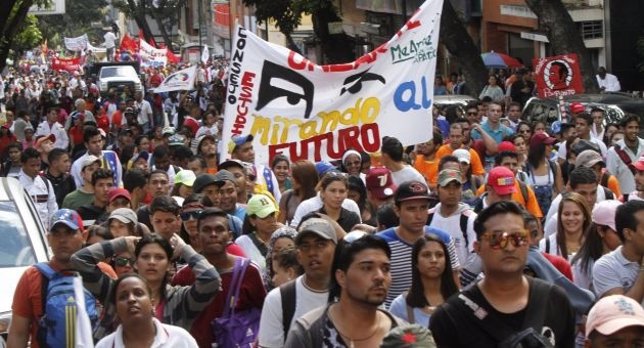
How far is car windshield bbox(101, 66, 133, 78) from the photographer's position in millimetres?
54031

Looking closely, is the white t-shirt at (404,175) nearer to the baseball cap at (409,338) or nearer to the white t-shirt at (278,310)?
the white t-shirt at (278,310)

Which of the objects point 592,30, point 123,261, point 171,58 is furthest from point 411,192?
point 171,58

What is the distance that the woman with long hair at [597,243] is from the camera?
8.00 metres

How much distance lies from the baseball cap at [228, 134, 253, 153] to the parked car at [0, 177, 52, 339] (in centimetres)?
370

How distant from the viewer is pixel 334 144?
1441 centimetres

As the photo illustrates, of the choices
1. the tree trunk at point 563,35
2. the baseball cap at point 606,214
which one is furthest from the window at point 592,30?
the baseball cap at point 606,214

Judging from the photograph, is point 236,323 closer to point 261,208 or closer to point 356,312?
point 261,208

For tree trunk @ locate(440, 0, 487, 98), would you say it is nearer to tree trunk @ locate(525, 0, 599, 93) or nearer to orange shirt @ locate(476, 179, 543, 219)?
tree trunk @ locate(525, 0, 599, 93)

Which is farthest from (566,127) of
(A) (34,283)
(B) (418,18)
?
(A) (34,283)

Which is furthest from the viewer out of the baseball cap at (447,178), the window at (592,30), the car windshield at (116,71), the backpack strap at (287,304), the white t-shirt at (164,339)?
the car windshield at (116,71)

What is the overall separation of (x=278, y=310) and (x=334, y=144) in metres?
7.88

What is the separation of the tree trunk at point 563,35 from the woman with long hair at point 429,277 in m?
19.8

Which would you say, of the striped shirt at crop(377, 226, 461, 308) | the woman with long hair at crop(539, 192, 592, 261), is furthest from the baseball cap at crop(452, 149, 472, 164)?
the striped shirt at crop(377, 226, 461, 308)

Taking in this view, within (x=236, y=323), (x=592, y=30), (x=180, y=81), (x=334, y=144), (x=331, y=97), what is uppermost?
(x=592, y=30)
